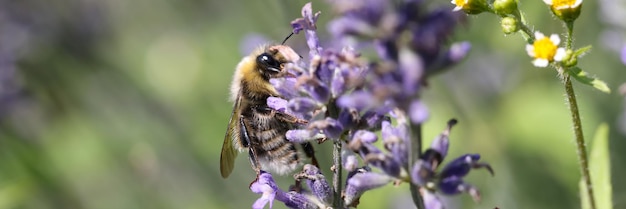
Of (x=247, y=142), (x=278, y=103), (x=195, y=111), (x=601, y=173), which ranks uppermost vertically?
(x=195, y=111)

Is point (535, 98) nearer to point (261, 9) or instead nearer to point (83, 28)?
point (261, 9)

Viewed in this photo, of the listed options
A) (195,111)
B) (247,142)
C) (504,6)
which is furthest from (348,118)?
(195,111)

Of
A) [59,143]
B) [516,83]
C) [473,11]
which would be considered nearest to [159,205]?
[59,143]

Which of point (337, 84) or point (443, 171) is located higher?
point (337, 84)

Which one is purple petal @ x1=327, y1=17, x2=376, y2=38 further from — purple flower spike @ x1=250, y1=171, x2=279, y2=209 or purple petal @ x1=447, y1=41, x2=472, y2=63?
purple flower spike @ x1=250, y1=171, x2=279, y2=209

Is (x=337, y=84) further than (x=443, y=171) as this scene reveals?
Yes

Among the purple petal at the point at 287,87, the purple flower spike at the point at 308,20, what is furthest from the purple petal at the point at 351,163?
the purple flower spike at the point at 308,20

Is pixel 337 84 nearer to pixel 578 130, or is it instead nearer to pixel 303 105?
pixel 303 105
